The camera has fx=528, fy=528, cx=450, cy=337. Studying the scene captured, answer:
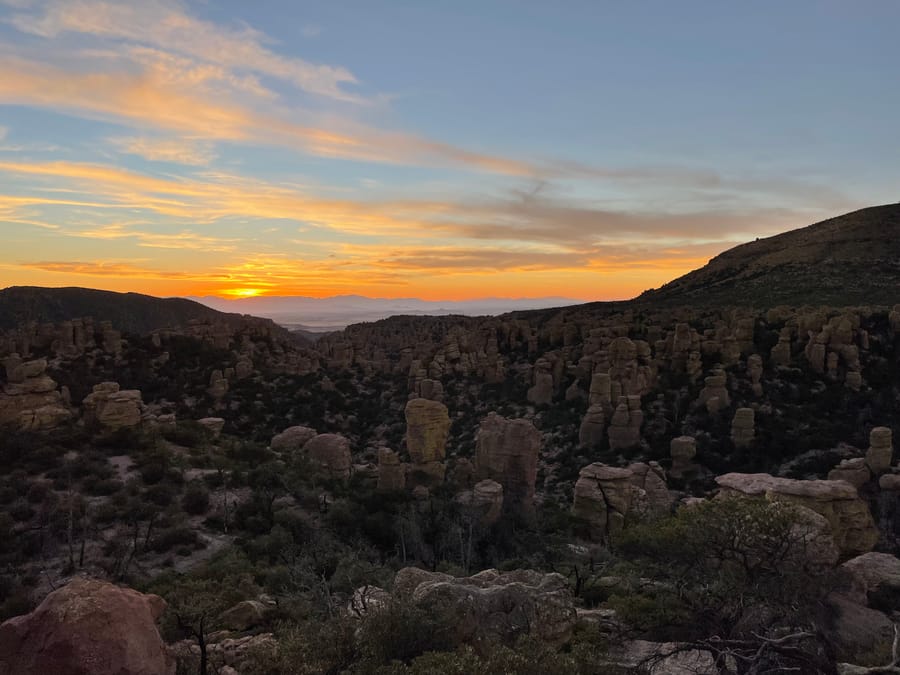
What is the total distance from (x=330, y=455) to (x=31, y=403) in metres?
14.7

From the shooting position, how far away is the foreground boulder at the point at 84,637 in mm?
6637

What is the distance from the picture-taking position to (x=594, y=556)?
18.4 m

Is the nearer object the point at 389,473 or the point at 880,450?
the point at 389,473

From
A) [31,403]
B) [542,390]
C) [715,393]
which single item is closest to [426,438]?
[31,403]

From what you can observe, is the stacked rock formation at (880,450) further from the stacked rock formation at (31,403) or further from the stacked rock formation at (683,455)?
the stacked rock formation at (31,403)

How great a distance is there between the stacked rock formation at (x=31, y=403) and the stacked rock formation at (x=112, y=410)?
3.86 ft

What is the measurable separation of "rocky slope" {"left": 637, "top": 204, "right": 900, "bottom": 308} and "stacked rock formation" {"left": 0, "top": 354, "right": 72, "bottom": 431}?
228ft

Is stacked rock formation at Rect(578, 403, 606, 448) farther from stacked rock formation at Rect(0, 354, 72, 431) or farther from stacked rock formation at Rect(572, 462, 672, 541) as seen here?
stacked rock formation at Rect(0, 354, 72, 431)

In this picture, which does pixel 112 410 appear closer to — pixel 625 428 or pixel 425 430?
pixel 425 430

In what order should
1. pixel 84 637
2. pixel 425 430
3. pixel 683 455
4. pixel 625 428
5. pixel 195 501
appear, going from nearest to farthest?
pixel 84 637
pixel 195 501
pixel 425 430
pixel 683 455
pixel 625 428

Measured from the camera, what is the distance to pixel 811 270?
7438 cm

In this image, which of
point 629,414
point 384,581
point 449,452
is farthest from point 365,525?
point 629,414

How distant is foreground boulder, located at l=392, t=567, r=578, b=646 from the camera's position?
9.83 meters

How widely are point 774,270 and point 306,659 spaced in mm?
89403
